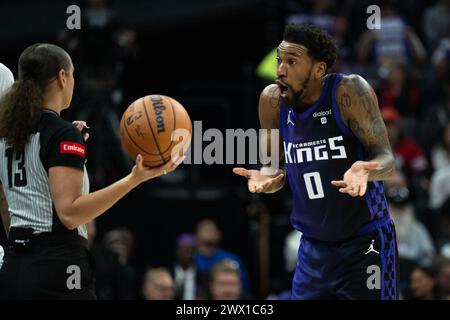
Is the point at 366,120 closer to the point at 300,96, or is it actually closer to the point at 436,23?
the point at 300,96

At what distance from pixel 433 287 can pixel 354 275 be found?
315 cm

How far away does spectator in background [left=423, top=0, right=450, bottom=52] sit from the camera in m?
12.7

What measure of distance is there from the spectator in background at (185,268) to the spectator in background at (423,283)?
2.16m

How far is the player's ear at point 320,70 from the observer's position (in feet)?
17.8

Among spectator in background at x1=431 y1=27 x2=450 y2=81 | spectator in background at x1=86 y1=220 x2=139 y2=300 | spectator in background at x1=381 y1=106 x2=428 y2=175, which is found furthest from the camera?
spectator in background at x1=431 y1=27 x2=450 y2=81

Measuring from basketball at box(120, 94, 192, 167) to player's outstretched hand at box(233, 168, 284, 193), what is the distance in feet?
1.49

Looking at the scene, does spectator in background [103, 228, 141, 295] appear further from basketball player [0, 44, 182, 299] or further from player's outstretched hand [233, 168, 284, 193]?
basketball player [0, 44, 182, 299]

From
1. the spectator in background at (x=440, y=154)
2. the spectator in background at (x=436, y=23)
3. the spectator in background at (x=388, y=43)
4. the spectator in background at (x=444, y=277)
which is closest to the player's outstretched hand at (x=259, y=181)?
the spectator in background at (x=444, y=277)

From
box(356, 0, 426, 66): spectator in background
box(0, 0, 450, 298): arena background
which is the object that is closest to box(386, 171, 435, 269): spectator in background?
box(0, 0, 450, 298): arena background

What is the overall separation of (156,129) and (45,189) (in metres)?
0.78

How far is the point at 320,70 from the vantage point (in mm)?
5441

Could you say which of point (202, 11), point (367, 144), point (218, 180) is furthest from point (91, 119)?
point (367, 144)

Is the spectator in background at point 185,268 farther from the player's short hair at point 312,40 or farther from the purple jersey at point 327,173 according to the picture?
the player's short hair at point 312,40
